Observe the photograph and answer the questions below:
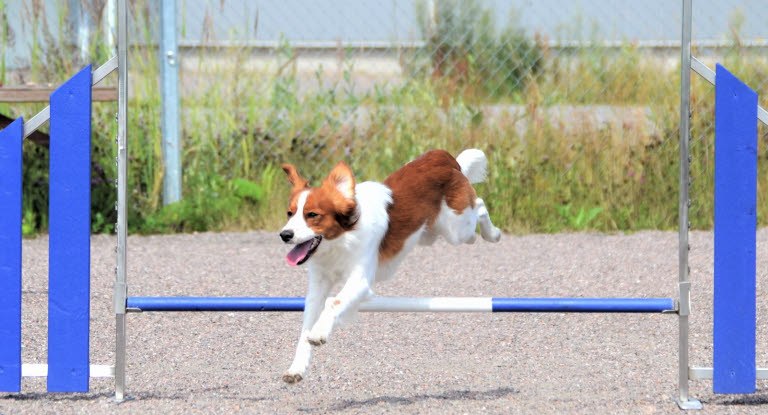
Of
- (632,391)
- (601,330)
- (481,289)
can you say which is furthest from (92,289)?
(632,391)

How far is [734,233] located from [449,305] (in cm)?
104

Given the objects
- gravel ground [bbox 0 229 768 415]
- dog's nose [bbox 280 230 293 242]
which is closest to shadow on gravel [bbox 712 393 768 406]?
gravel ground [bbox 0 229 768 415]

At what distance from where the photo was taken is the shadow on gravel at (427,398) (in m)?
3.62

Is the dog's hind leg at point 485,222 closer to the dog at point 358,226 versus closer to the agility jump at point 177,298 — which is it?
the dog at point 358,226

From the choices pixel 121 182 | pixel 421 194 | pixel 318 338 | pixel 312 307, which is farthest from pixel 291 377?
pixel 121 182

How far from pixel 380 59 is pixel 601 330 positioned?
12.7 feet

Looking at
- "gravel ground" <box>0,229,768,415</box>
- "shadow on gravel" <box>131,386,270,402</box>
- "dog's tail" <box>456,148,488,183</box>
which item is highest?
"dog's tail" <box>456,148,488,183</box>

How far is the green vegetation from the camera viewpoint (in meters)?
7.52

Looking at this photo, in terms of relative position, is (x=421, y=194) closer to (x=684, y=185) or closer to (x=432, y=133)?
(x=684, y=185)

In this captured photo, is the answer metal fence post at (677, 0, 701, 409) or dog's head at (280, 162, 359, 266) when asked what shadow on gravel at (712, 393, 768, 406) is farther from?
dog's head at (280, 162, 359, 266)

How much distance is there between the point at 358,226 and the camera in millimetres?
3344

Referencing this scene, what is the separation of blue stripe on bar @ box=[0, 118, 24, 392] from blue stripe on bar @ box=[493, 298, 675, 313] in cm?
171

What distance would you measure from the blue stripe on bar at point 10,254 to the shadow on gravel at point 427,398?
3.49 ft

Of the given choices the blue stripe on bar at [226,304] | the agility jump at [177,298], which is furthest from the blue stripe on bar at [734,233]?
the blue stripe on bar at [226,304]
